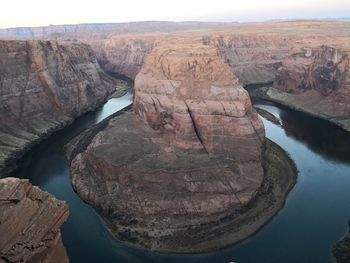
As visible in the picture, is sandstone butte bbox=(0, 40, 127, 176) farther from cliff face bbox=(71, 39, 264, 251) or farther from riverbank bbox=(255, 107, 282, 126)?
riverbank bbox=(255, 107, 282, 126)

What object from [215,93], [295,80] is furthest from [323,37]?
[215,93]

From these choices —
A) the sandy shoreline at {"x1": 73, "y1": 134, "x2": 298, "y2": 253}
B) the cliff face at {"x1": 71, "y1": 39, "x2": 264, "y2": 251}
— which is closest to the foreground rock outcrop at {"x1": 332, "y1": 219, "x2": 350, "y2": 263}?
the sandy shoreline at {"x1": 73, "y1": 134, "x2": 298, "y2": 253}

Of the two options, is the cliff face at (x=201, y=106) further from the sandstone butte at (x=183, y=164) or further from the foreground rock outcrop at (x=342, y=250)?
the foreground rock outcrop at (x=342, y=250)

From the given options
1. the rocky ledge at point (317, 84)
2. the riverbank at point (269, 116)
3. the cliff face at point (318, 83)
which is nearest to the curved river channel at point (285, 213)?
the riverbank at point (269, 116)

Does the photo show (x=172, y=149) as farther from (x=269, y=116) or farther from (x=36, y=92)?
(x=36, y=92)

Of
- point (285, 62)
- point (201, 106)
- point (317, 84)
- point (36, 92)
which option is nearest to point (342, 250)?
point (201, 106)

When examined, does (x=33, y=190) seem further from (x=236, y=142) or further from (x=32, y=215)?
(x=236, y=142)
